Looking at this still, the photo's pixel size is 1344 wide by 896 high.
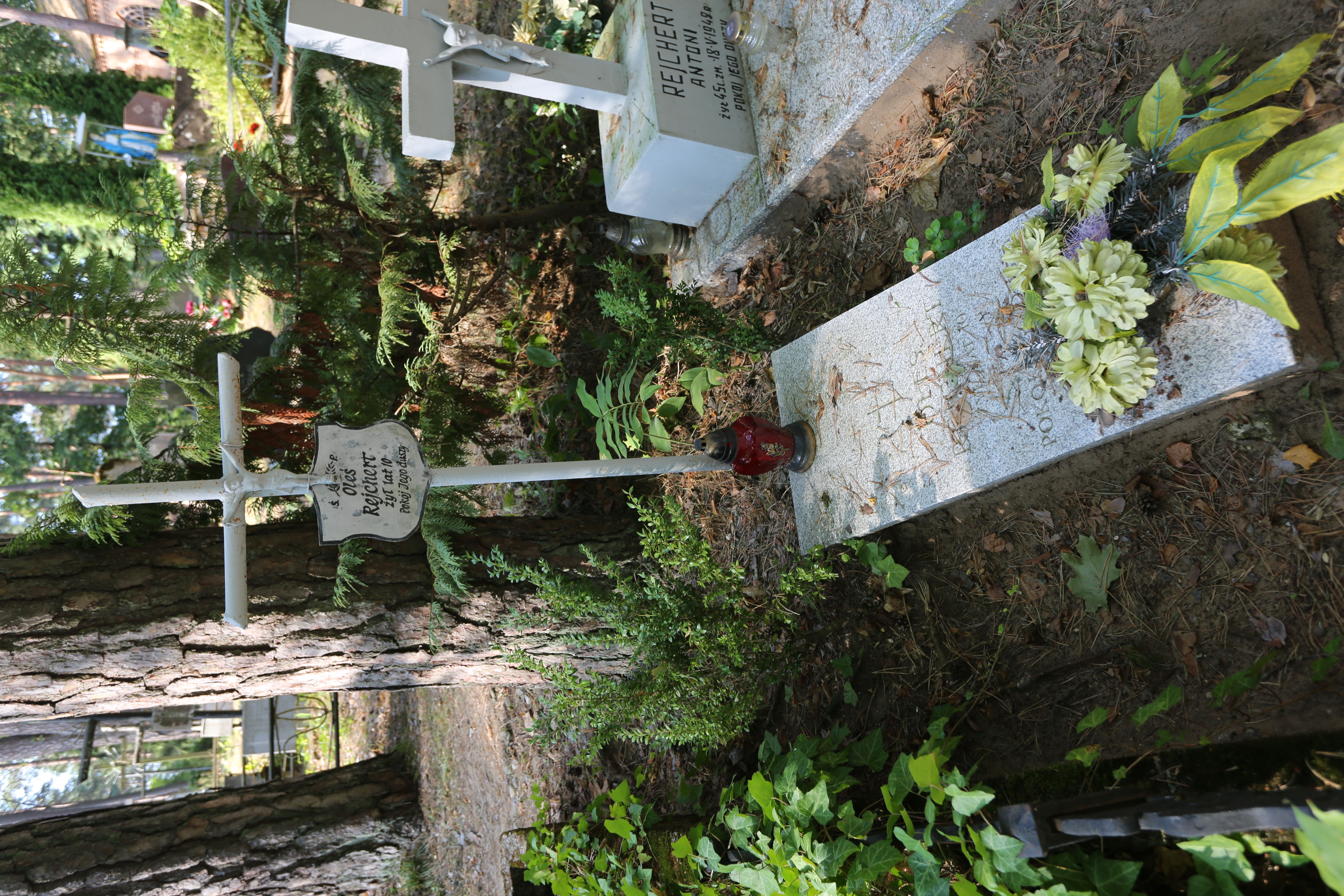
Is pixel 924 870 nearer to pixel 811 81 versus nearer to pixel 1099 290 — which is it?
pixel 1099 290

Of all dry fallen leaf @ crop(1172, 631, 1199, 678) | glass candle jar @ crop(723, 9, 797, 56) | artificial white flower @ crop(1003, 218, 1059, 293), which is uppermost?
glass candle jar @ crop(723, 9, 797, 56)

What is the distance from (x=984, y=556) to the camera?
2496 mm

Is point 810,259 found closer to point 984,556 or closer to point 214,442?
point 984,556

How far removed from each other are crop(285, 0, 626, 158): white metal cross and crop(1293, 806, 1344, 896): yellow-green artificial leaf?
3.17 metres

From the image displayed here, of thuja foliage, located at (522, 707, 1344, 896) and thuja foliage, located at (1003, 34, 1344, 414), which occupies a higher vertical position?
thuja foliage, located at (1003, 34, 1344, 414)

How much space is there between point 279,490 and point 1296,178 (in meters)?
2.77

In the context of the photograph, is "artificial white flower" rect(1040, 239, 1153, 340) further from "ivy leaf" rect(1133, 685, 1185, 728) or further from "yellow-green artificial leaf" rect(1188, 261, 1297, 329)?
"ivy leaf" rect(1133, 685, 1185, 728)

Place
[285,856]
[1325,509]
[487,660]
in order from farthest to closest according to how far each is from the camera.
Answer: [285,856] < [487,660] < [1325,509]

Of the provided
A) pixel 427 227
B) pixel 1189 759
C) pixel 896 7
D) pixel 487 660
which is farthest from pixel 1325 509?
pixel 427 227

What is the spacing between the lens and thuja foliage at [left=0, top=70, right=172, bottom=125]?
12.9m

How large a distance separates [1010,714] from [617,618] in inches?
52.5

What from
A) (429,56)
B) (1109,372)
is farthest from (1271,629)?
(429,56)

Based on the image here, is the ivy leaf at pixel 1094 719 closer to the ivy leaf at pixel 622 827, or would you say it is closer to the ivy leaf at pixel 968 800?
the ivy leaf at pixel 968 800

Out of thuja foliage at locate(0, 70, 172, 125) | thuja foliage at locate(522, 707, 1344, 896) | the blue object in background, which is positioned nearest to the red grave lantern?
thuja foliage at locate(522, 707, 1344, 896)
